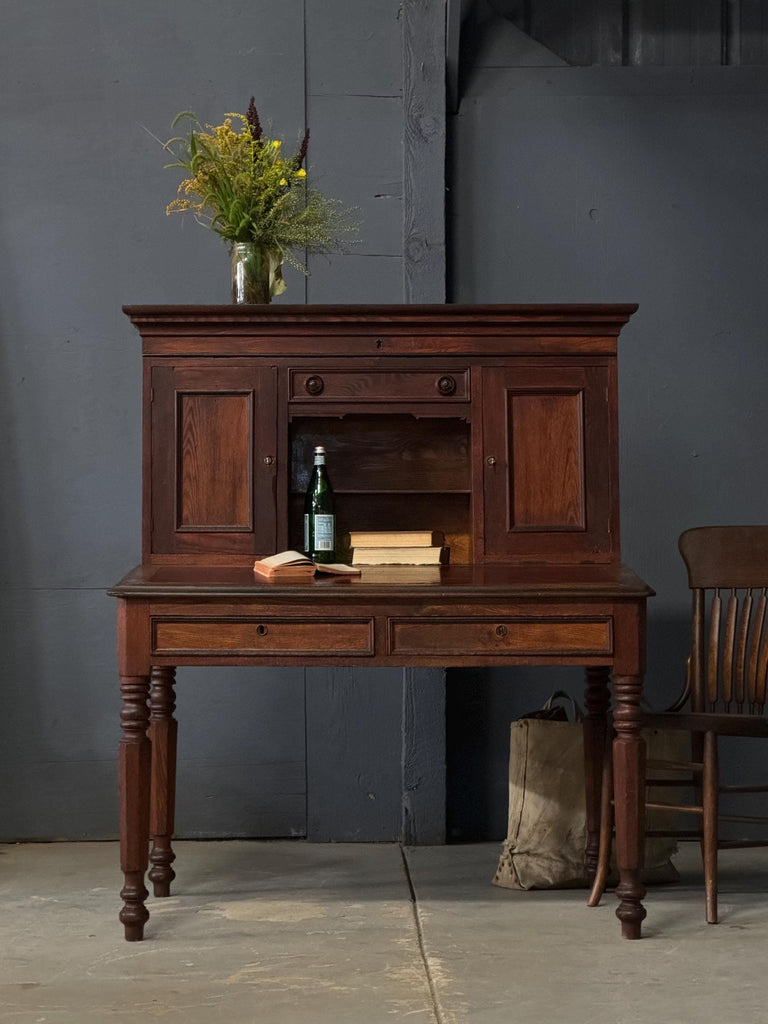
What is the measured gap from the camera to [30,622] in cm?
414

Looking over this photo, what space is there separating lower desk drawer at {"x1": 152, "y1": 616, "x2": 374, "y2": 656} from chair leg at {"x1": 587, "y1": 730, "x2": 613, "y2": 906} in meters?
0.83

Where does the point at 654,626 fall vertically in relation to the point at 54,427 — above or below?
below

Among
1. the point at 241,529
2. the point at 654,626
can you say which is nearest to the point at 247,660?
the point at 241,529

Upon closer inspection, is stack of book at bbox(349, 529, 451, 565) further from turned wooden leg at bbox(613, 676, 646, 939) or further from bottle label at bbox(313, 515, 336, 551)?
turned wooden leg at bbox(613, 676, 646, 939)

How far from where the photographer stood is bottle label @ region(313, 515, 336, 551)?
3.53 metres

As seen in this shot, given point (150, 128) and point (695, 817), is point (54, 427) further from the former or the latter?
point (695, 817)

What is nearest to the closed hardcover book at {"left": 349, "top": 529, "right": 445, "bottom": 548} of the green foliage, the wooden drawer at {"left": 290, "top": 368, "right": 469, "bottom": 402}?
the wooden drawer at {"left": 290, "top": 368, "right": 469, "bottom": 402}

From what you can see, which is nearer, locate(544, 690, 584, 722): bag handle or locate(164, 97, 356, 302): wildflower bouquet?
locate(164, 97, 356, 302): wildflower bouquet

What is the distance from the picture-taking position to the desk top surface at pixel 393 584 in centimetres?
305

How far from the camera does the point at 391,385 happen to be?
354 centimetres

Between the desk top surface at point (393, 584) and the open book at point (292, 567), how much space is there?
0.02 metres

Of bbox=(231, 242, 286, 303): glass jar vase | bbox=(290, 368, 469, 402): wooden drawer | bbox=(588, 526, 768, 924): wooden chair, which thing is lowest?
bbox=(588, 526, 768, 924): wooden chair

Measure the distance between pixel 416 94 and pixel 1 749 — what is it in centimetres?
255

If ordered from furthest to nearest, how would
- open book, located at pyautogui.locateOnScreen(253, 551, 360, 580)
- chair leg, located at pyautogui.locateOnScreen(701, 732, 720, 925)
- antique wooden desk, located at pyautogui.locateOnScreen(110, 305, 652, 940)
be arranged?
antique wooden desk, located at pyautogui.locateOnScreen(110, 305, 652, 940) → chair leg, located at pyautogui.locateOnScreen(701, 732, 720, 925) → open book, located at pyautogui.locateOnScreen(253, 551, 360, 580)
